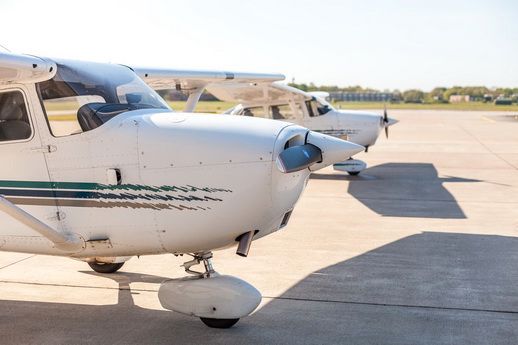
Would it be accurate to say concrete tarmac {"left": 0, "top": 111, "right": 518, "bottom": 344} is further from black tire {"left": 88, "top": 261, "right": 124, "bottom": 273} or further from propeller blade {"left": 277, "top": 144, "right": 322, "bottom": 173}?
propeller blade {"left": 277, "top": 144, "right": 322, "bottom": 173}

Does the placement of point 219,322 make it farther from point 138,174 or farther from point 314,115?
point 314,115

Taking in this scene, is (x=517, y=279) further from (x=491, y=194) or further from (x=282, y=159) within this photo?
(x=491, y=194)

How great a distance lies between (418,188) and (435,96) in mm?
135394

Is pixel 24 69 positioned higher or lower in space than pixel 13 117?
higher

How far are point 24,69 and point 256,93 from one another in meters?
10.4

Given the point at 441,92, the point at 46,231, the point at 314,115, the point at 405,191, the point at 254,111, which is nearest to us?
the point at 46,231

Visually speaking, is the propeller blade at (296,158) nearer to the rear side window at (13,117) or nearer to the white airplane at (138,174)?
the white airplane at (138,174)

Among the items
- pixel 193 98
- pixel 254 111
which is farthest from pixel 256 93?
pixel 193 98

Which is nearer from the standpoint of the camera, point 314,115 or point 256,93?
point 256,93

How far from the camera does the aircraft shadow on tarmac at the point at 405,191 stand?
37.9 ft

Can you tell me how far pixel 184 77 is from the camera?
9273 millimetres

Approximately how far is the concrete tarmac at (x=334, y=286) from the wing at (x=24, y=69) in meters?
2.02

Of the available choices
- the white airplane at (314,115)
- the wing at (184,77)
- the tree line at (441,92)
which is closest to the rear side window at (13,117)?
the wing at (184,77)

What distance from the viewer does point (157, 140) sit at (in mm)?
5508
